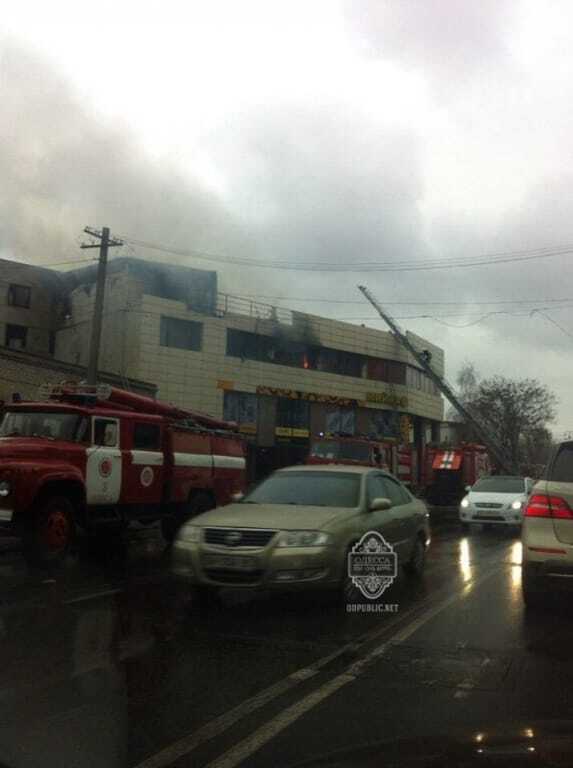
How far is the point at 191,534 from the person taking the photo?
719 cm

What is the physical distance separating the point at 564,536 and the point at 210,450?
7.93 metres

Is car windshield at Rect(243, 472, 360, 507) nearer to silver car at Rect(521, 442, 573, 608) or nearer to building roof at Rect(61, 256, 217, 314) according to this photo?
silver car at Rect(521, 442, 573, 608)

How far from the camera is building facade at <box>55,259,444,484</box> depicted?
118 ft

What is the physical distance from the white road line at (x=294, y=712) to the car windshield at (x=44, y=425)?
603cm

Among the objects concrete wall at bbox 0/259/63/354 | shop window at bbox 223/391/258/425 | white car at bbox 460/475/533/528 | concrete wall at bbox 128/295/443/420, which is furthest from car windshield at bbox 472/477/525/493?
concrete wall at bbox 0/259/63/354

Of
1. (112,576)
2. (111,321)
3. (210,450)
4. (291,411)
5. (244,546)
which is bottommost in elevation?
(112,576)

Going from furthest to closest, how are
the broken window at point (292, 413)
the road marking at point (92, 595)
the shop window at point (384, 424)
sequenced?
the shop window at point (384, 424) < the broken window at point (292, 413) < the road marking at point (92, 595)

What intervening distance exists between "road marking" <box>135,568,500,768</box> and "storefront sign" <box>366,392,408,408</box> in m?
40.2

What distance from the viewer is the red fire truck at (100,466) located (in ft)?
31.7

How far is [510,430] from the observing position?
194 feet

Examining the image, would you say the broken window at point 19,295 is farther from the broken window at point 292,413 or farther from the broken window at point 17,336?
the broken window at point 292,413

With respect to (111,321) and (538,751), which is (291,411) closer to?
(111,321)

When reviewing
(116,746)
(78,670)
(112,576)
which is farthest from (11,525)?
(116,746)

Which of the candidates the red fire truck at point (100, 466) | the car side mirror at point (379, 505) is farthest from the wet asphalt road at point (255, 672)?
the red fire truck at point (100, 466)
